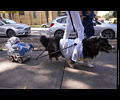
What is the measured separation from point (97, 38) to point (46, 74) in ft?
5.28

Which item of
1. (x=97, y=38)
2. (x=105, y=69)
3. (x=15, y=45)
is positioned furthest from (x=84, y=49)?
(x=15, y=45)

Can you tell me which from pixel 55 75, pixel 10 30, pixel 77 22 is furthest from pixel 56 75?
pixel 10 30

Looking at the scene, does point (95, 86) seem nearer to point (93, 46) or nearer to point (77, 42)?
point (93, 46)

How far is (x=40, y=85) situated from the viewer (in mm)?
2111

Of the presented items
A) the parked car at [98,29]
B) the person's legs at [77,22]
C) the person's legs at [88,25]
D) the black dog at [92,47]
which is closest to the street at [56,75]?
the black dog at [92,47]

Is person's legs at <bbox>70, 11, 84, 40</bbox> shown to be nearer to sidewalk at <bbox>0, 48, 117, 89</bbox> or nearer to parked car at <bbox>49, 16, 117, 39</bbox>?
sidewalk at <bbox>0, 48, 117, 89</bbox>

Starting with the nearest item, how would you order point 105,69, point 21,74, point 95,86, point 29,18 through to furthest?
point 95,86, point 21,74, point 105,69, point 29,18

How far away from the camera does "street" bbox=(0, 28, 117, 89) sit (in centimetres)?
211

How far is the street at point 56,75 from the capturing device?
6.93ft

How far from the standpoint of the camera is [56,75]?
8.21ft

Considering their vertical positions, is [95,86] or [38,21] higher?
[38,21]

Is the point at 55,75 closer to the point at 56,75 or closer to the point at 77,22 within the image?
the point at 56,75

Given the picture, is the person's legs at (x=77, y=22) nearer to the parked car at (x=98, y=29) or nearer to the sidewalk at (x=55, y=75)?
the sidewalk at (x=55, y=75)

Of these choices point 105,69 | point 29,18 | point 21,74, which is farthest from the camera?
point 29,18
